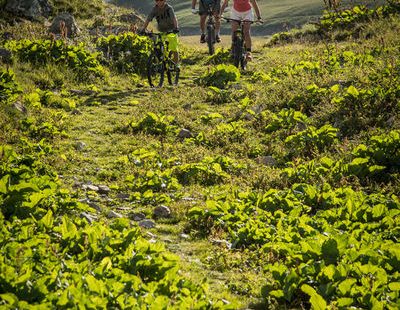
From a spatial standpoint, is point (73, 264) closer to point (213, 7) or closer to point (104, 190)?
point (104, 190)

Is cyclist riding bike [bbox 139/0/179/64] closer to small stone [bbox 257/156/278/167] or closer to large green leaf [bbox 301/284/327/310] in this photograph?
small stone [bbox 257/156/278/167]

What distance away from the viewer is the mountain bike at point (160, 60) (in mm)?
16922

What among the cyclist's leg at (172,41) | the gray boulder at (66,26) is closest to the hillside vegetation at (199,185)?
the cyclist's leg at (172,41)

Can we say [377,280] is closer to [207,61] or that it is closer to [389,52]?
[389,52]

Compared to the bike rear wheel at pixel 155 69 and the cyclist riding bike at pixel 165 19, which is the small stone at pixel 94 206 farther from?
the cyclist riding bike at pixel 165 19

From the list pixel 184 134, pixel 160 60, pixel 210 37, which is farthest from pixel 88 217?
pixel 210 37

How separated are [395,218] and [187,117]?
728 cm

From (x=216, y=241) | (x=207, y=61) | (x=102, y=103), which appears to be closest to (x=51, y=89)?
(x=102, y=103)

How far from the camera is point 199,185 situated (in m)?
8.86

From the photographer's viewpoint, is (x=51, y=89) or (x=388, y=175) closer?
(x=388, y=175)

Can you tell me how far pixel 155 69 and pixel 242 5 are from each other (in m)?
3.85

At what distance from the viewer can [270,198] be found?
7250 millimetres

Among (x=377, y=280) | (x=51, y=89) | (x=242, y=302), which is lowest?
(x=242, y=302)

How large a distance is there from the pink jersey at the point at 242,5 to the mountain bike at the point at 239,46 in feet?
1.37
